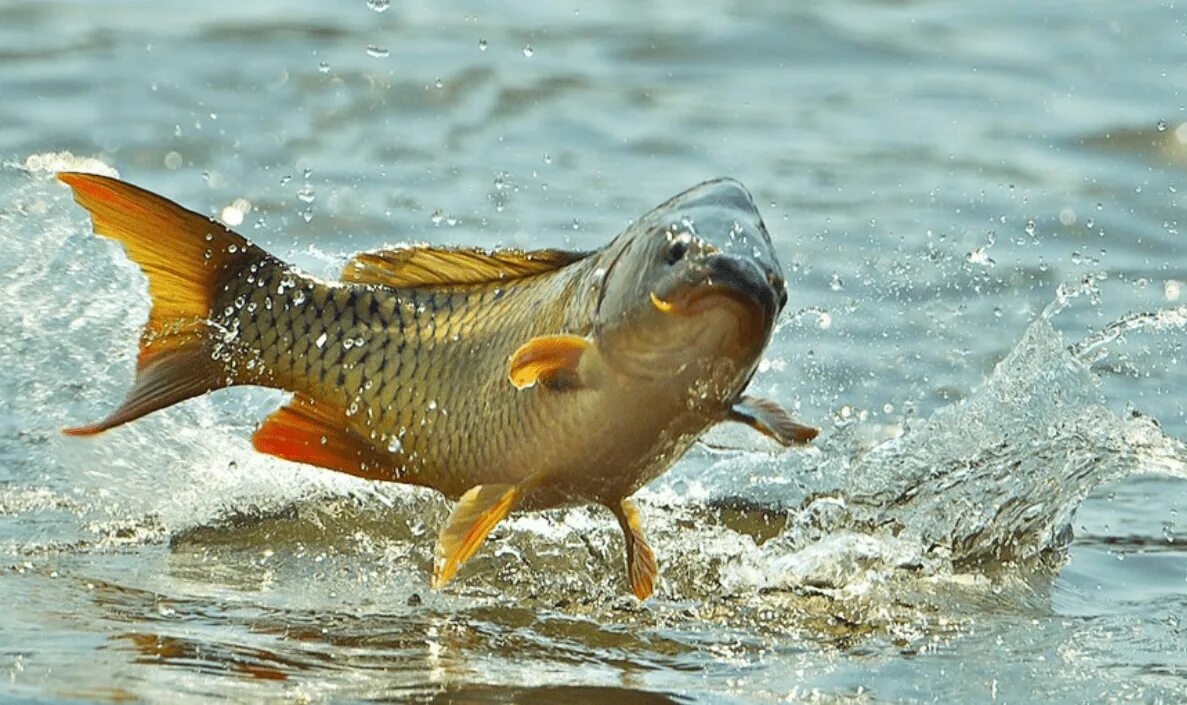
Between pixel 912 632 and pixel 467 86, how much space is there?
21.3ft

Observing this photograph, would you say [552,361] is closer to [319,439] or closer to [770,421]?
[770,421]

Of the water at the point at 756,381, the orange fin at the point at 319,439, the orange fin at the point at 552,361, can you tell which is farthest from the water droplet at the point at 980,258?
the orange fin at the point at 552,361

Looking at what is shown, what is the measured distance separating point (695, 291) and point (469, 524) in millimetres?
743

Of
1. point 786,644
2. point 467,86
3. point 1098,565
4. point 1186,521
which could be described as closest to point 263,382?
point 786,644

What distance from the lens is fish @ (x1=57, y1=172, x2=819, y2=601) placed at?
343 cm

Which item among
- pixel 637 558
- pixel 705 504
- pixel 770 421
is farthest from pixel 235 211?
pixel 770 421

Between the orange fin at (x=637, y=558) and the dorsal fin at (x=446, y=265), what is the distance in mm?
482

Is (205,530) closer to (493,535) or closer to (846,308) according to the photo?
(493,535)

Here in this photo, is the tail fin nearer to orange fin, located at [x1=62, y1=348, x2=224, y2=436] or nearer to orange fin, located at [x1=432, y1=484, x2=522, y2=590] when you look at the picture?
orange fin, located at [x1=62, y1=348, x2=224, y2=436]

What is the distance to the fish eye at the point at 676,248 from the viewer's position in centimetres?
330

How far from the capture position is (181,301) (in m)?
4.11

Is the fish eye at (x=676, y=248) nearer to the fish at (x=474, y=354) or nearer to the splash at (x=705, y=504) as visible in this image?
the fish at (x=474, y=354)

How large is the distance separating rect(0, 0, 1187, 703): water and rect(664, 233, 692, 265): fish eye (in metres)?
0.72

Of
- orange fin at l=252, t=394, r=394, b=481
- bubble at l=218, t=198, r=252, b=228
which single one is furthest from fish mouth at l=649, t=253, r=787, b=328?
bubble at l=218, t=198, r=252, b=228
